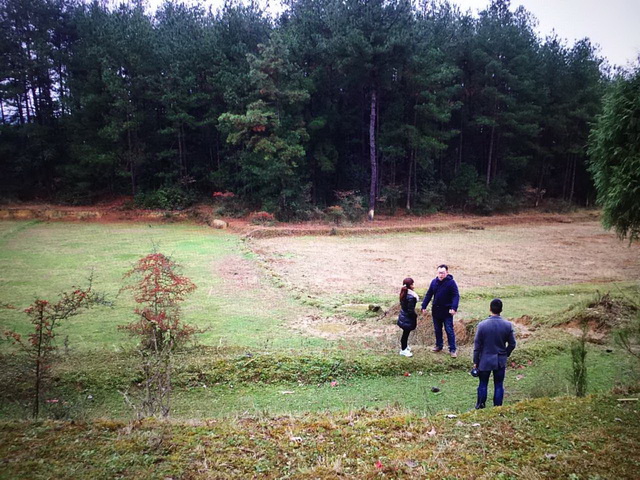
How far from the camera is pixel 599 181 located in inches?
451

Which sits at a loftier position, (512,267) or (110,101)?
(110,101)

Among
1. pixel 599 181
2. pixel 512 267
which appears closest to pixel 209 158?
pixel 512 267

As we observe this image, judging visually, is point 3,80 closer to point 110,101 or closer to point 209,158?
point 110,101

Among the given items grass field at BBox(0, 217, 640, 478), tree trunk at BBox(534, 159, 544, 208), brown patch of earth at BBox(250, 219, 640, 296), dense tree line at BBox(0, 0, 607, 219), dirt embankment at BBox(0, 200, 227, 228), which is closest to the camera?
grass field at BBox(0, 217, 640, 478)

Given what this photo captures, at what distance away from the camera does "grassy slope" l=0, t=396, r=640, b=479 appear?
2.64 meters

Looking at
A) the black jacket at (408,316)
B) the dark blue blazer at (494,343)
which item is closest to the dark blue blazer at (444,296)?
the black jacket at (408,316)

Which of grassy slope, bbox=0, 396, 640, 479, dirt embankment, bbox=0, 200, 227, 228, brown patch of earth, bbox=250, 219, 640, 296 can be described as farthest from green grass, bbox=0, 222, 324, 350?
grassy slope, bbox=0, 396, 640, 479

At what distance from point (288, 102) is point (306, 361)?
23937 millimetres

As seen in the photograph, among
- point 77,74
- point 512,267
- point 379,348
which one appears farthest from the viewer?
point 77,74

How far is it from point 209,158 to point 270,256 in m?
21.7

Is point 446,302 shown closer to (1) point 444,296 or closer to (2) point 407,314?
(1) point 444,296

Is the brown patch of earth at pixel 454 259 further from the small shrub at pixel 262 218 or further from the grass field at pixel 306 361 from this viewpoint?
the small shrub at pixel 262 218

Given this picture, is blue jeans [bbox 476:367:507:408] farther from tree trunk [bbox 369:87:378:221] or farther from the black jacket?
tree trunk [bbox 369:87:378:221]

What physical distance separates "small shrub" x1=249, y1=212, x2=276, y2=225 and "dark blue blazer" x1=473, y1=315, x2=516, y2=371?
72.3 ft
